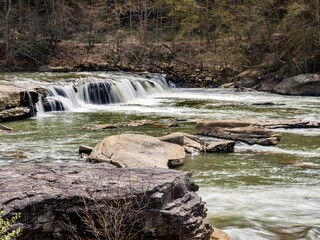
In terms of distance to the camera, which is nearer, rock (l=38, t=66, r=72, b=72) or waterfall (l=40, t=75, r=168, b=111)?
waterfall (l=40, t=75, r=168, b=111)

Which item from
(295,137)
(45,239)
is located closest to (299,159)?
(295,137)

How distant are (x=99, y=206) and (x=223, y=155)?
764 cm

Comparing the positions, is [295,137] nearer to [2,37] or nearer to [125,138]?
[125,138]

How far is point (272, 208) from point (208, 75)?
94.9ft

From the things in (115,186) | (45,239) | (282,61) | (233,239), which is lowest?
(233,239)

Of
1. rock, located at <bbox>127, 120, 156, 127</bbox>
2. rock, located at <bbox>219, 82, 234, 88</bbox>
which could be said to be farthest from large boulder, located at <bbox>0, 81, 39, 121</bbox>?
rock, located at <bbox>219, 82, 234, 88</bbox>

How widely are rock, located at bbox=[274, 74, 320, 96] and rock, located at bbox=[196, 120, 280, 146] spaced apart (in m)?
15.1

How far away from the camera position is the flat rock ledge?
549 cm

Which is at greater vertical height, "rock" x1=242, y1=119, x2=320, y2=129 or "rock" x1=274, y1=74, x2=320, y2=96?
"rock" x1=274, y1=74, x2=320, y2=96

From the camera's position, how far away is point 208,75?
37.0m

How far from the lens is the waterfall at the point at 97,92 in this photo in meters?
24.0

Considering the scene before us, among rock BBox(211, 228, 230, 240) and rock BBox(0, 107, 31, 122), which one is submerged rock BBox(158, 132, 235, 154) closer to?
rock BBox(211, 228, 230, 240)

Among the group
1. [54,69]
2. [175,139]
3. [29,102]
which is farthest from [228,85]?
[175,139]

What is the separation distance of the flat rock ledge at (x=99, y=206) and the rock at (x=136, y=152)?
4231 millimetres
